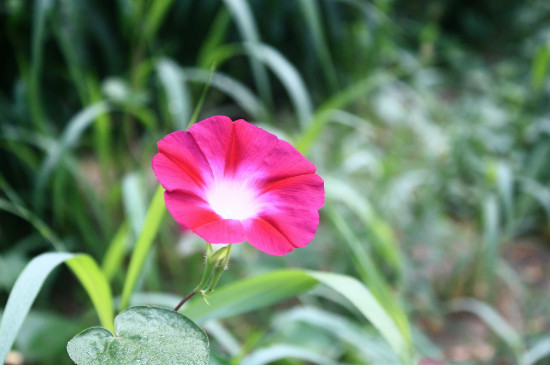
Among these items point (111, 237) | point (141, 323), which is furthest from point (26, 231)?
point (141, 323)

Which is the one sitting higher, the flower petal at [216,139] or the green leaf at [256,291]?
the flower petal at [216,139]

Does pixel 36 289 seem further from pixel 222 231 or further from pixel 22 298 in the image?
pixel 222 231

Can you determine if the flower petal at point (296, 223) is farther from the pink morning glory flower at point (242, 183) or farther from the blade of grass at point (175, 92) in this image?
the blade of grass at point (175, 92)

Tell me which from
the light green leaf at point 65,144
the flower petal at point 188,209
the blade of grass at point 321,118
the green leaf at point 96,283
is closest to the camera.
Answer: the flower petal at point 188,209

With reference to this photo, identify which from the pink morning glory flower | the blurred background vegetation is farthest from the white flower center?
the blurred background vegetation

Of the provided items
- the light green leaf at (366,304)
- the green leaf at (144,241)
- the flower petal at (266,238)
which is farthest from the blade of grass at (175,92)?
the flower petal at (266,238)

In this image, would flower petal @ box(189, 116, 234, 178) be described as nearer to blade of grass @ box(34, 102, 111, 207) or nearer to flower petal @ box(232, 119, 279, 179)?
flower petal @ box(232, 119, 279, 179)

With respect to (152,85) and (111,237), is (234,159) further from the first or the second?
(152,85)
